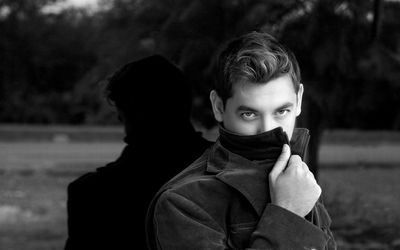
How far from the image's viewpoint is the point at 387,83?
5.53m

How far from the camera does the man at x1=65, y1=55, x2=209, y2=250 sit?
2.36 metres

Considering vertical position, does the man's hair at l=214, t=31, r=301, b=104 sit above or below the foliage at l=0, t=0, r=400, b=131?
above

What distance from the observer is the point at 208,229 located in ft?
4.41

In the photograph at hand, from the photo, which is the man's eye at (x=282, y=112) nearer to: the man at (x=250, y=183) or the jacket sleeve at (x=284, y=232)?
the man at (x=250, y=183)

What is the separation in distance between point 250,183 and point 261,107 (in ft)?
0.49

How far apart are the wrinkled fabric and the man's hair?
15cm

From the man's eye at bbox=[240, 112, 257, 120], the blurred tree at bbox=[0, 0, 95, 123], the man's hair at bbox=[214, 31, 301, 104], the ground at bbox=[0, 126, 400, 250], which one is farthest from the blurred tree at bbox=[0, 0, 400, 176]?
the blurred tree at bbox=[0, 0, 95, 123]

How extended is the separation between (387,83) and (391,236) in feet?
3.94

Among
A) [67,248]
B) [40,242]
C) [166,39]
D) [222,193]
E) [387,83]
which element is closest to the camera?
[222,193]

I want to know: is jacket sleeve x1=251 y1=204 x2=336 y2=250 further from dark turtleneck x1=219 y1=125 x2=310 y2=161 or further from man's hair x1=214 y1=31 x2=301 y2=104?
man's hair x1=214 y1=31 x2=301 y2=104

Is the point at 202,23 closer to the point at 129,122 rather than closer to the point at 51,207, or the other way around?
the point at 129,122

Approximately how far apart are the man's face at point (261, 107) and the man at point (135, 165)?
966 millimetres

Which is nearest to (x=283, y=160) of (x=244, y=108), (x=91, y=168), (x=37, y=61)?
(x=244, y=108)

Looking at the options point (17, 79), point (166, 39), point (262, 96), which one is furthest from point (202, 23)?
Answer: point (17, 79)
